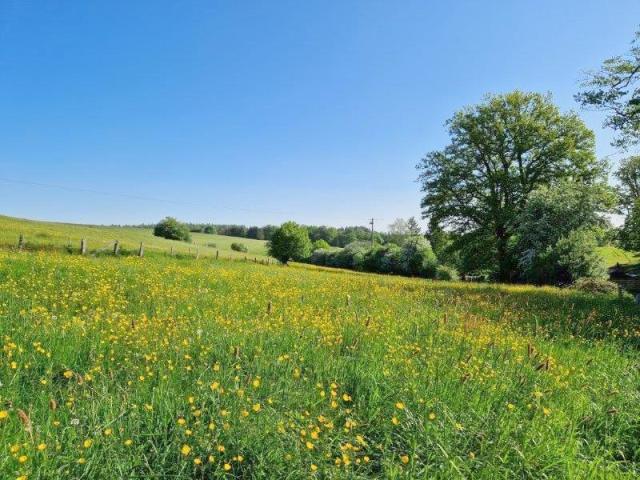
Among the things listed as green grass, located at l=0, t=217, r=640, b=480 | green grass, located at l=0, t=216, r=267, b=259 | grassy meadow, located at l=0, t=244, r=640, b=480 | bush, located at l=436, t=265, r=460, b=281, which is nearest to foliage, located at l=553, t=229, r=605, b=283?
green grass, located at l=0, t=217, r=640, b=480

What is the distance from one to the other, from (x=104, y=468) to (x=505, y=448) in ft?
11.5

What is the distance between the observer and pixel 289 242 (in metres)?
70.7

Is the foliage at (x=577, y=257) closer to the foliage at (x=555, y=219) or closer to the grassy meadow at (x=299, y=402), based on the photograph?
the foliage at (x=555, y=219)

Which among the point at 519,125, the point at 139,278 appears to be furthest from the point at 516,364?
the point at 519,125

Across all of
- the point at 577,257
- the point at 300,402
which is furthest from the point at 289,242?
the point at 300,402

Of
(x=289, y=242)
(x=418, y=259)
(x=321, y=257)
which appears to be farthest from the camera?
(x=321, y=257)

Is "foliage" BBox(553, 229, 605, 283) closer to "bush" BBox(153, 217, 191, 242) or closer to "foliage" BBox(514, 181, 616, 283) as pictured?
"foliage" BBox(514, 181, 616, 283)

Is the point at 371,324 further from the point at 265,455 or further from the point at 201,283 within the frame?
the point at 201,283

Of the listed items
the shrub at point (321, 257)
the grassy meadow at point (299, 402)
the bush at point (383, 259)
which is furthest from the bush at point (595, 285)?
the shrub at point (321, 257)

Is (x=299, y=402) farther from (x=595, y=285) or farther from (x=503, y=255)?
(x=503, y=255)

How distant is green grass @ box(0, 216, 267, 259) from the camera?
1529 inches

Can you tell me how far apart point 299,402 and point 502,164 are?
3820 cm

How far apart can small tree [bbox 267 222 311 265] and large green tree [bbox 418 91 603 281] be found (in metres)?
35.3

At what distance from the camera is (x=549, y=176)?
36.1m
